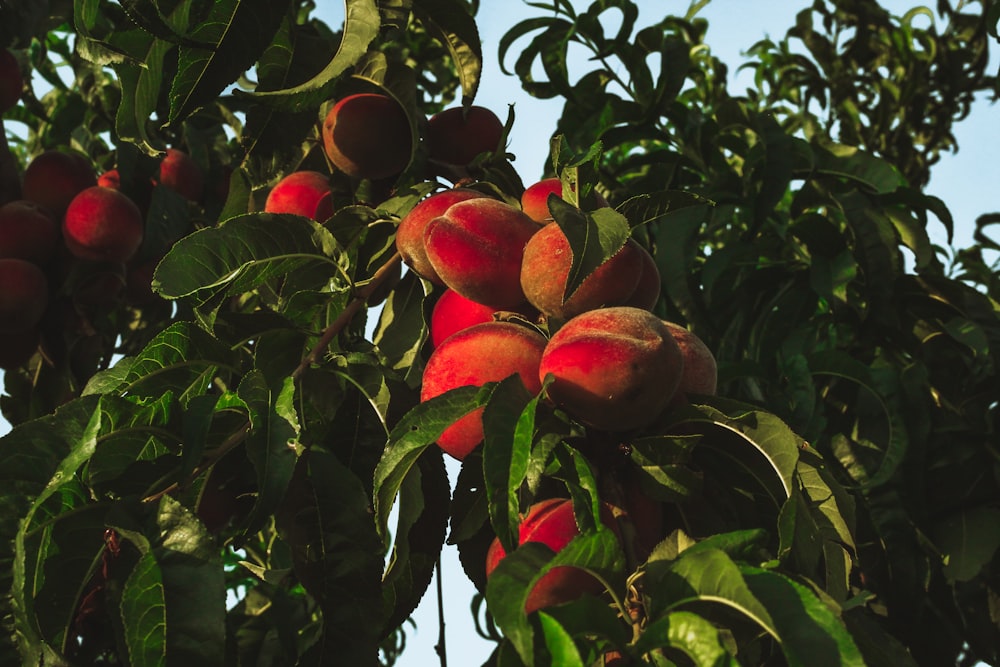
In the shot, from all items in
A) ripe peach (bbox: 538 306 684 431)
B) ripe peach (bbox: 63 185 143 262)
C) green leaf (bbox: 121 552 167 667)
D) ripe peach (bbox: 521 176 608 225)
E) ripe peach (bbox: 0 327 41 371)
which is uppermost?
ripe peach (bbox: 63 185 143 262)

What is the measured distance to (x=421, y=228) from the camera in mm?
1064

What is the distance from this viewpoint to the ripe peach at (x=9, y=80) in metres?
2.00

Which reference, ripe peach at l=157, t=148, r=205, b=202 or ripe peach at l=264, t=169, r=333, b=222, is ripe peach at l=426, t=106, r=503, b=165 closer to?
ripe peach at l=264, t=169, r=333, b=222

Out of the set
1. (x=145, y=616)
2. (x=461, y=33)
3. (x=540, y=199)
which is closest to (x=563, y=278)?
(x=540, y=199)

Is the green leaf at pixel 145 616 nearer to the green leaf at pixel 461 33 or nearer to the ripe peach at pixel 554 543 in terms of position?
the ripe peach at pixel 554 543

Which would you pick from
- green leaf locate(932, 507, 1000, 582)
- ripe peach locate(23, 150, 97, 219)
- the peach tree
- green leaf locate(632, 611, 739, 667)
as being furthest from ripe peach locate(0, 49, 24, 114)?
green leaf locate(932, 507, 1000, 582)

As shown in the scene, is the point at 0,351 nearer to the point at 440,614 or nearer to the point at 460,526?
the point at 440,614

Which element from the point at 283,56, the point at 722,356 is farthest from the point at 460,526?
the point at 722,356

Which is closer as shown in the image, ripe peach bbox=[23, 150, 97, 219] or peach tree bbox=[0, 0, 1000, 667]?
peach tree bbox=[0, 0, 1000, 667]

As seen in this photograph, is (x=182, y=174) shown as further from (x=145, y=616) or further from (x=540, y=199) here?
(x=145, y=616)

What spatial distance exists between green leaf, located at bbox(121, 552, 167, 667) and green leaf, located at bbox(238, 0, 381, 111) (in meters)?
0.50

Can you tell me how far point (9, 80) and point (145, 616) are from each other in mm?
1680

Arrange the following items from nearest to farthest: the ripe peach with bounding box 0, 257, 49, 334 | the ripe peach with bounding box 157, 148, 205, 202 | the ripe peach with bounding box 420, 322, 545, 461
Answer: the ripe peach with bounding box 420, 322, 545, 461 < the ripe peach with bounding box 0, 257, 49, 334 < the ripe peach with bounding box 157, 148, 205, 202

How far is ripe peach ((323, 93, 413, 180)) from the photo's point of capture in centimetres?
127
